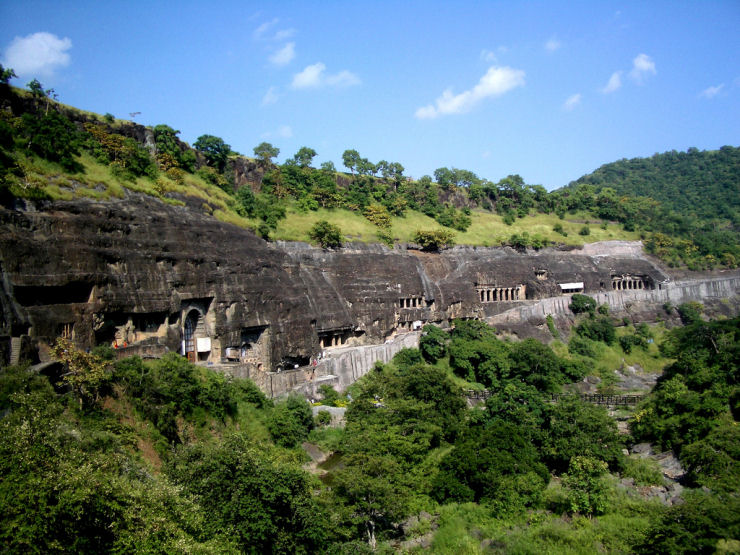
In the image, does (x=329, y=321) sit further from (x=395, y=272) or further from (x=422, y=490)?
(x=422, y=490)

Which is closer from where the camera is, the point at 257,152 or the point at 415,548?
the point at 415,548

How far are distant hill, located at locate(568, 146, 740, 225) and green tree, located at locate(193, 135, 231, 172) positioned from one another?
7551 cm

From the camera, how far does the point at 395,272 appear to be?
47719 millimetres

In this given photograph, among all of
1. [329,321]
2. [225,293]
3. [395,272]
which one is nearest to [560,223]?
[395,272]

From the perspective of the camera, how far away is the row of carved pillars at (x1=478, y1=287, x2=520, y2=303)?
55406 millimetres

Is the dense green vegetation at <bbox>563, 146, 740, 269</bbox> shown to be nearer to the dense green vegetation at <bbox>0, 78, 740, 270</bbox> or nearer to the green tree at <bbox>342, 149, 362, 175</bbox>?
the dense green vegetation at <bbox>0, 78, 740, 270</bbox>

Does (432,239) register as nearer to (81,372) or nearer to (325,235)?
(325,235)

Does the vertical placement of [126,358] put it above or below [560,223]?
below

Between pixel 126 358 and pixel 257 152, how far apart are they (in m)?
43.4

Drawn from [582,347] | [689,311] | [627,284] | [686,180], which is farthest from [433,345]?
[686,180]

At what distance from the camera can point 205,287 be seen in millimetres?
31203

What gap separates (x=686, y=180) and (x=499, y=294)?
85911 millimetres

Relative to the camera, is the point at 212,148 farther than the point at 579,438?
Yes

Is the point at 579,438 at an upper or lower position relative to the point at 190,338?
lower
